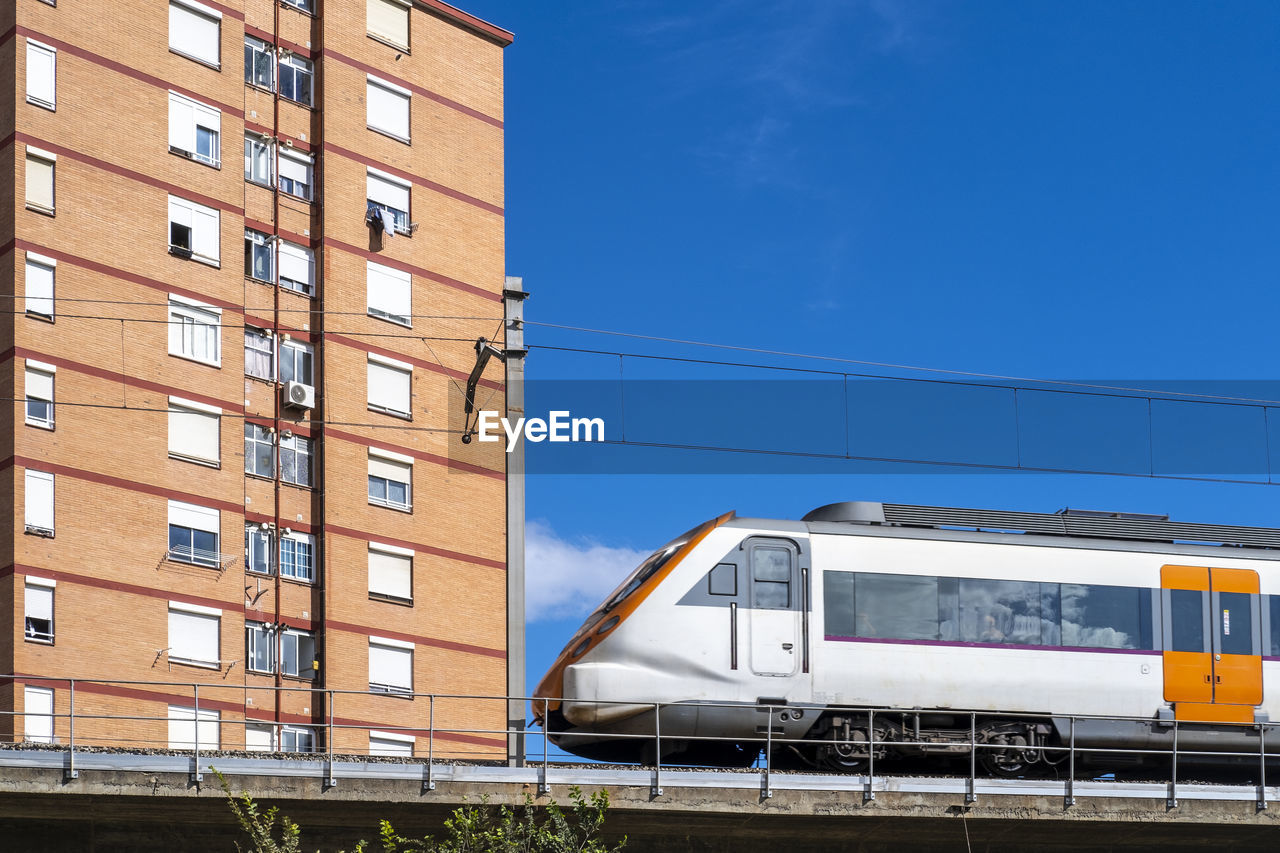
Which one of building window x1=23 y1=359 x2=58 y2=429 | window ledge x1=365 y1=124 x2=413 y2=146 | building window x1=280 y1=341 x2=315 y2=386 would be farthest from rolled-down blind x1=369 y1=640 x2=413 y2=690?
window ledge x1=365 y1=124 x2=413 y2=146

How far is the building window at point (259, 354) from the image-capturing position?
47.6m

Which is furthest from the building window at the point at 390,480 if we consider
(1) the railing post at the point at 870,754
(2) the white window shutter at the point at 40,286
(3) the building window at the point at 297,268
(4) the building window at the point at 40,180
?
(1) the railing post at the point at 870,754

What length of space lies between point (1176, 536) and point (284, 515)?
953 inches

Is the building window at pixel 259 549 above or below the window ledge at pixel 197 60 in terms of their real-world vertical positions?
below

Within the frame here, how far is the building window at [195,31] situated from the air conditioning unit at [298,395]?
791 centimetres

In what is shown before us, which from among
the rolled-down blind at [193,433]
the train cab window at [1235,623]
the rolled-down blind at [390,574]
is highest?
the rolled-down blind at [193,433]

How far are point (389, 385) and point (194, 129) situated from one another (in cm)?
782

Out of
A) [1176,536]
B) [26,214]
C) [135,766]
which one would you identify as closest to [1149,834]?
[1176,536]

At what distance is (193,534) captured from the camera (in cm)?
4538

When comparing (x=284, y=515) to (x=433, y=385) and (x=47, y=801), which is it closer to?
(x=433, y=385)

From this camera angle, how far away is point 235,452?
4675cm

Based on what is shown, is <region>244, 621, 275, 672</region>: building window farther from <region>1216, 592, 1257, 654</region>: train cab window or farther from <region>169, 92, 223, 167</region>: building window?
<region>1216, 592, 1257, 654</region>: train cab window

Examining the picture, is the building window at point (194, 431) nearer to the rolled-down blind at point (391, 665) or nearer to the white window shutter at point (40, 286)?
the white window shutter at point (40, 286)

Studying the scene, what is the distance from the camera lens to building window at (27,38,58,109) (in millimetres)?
44219
